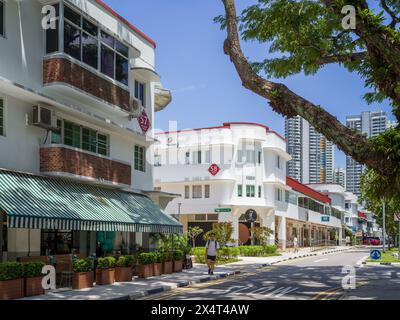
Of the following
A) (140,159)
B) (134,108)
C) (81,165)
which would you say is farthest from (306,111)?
(140,159)

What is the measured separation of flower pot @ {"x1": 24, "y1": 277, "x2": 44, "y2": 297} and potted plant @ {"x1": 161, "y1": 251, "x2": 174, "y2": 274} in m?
8.23

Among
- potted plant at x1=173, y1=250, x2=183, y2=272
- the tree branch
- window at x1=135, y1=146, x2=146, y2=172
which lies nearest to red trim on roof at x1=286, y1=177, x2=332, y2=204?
window at x1=135, y1=146, x2=146, y2=172

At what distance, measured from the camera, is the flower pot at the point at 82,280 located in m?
17.5

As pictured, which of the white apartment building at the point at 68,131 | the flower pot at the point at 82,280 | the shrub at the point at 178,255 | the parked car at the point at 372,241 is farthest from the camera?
the parked car at the point at 372,241

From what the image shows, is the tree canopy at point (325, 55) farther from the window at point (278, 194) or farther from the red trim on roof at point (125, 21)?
the window at point (278, 194)

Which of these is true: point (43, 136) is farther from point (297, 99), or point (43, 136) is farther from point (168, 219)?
point (297, 99)

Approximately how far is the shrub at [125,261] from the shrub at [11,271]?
5.33 meters

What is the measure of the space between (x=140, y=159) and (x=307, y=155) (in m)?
119

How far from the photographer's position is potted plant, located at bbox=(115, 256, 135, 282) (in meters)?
20.1

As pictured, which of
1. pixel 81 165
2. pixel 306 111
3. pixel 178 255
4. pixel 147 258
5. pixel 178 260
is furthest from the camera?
pixel 178 255

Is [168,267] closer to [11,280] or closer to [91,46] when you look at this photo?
[91,46]

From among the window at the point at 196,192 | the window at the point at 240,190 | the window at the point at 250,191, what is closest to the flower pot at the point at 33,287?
the window at the point at 196,192

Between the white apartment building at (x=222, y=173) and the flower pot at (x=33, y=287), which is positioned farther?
the white apartment building at (x=222, y=173)

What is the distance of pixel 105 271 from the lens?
62.7 feet
